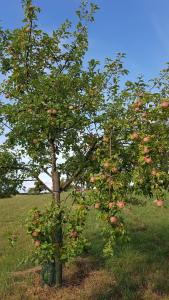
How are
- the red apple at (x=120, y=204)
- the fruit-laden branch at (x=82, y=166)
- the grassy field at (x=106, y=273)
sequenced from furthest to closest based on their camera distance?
the grassy field at (x=106, y=273) → the fruit-laden branch at (x=82, y=166) → the red apple at (x=120, y=204)

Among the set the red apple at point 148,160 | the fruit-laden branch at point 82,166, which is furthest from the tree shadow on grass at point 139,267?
the red apple at point 148,160

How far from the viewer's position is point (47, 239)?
26.6ft

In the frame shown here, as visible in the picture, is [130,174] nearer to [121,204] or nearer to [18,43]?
[121,204]

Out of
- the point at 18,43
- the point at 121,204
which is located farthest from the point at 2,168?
the point at 121,204

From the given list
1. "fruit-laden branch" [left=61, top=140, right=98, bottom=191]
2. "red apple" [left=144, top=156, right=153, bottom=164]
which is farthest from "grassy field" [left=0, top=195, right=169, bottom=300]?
"fruit-laden branch" [left=61, top=140, right=98, bottom=191]

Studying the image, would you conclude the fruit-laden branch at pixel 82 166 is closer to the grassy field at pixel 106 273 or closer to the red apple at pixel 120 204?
the grassy field at pixel 106 273

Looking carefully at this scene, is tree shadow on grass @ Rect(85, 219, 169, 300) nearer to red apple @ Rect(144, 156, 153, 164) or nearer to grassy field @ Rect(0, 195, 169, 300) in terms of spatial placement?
grassy field @ Rect(0, 195, 169, 300)

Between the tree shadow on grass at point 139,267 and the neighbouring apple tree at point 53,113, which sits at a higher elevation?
the neighbouring apple tree at point 53,113

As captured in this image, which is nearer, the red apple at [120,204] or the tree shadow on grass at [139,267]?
the red apple at [120,204]

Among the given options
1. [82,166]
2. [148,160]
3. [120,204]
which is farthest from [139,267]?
[148,160]

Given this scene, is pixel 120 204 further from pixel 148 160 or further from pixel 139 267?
pixel 139 267

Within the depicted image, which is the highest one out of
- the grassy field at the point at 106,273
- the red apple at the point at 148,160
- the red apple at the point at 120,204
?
the red apple at the point at 148,160

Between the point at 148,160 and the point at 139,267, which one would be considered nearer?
the point at 148,160

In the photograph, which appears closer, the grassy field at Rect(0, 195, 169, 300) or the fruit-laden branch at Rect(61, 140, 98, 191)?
the fruit-laden branch at Rect(61, 140, 98, 191)
